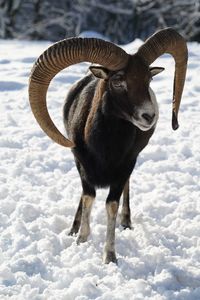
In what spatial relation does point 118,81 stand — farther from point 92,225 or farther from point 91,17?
point 91,17

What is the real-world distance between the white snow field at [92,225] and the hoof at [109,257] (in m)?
0.08

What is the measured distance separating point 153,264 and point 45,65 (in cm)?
232

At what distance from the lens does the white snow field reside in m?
5.24

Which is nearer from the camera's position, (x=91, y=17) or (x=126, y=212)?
(x=126, y=212)

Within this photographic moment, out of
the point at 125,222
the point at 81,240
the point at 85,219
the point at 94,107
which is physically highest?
the point at 94,107

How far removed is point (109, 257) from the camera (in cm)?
578

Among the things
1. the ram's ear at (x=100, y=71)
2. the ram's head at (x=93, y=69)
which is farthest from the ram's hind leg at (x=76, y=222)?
the ram's ear at (x=100, y=71)

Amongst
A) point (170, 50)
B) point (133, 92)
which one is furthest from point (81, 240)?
point (170, 50)

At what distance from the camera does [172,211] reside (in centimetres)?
714

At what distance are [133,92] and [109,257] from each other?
1.74m

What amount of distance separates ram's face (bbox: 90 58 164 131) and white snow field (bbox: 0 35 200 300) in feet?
4.88

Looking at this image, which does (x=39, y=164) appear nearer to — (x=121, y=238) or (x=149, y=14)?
(x=121, y=238)

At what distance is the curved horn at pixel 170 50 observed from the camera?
575 centimetres

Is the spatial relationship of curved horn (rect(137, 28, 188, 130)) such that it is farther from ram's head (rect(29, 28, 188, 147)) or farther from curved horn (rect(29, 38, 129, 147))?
curved horn (rect(29, 38, 129, 147))
